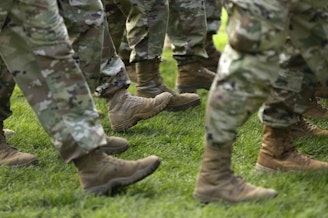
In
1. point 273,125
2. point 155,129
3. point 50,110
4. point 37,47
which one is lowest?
point 155,129

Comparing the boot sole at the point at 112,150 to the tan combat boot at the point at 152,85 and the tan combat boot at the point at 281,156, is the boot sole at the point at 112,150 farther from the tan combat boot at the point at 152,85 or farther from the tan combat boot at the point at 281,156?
the tan combat boot at the point at 152,85

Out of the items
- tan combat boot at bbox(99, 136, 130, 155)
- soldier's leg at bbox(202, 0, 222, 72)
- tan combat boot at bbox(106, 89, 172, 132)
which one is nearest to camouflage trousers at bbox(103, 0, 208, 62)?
soldier's leg at bbox(202, 0, 222, 72)

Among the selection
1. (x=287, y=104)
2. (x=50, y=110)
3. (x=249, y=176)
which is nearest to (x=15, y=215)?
(x=50, y=110)

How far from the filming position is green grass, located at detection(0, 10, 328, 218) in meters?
3.11

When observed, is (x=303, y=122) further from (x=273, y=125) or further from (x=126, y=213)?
(x=126, y=213)

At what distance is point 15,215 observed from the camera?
3.22 meters

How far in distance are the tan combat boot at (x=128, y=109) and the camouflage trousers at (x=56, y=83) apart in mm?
1264

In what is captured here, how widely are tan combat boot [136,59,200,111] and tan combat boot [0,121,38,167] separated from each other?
132 centimetres

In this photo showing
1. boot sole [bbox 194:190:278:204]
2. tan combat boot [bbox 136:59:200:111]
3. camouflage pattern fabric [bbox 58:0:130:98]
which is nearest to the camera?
boot sole [bbox 194:190:278:204]

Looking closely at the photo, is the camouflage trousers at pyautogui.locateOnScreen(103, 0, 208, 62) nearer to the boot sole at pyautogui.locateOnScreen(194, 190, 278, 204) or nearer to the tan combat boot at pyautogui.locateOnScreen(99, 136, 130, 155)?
the tan combat boot at pyautogui.locateOnScreen(99, 136, 130, 155)

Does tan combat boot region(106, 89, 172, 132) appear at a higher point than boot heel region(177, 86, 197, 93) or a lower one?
higher

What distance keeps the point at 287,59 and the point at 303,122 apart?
2.64ft

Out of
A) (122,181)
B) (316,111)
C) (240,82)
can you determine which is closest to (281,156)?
(240,82)

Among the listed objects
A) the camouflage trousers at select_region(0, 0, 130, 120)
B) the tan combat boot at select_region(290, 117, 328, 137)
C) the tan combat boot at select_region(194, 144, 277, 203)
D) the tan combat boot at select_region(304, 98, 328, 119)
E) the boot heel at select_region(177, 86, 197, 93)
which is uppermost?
the camouflage trousers at select_region(0, 0, 130, 120)
